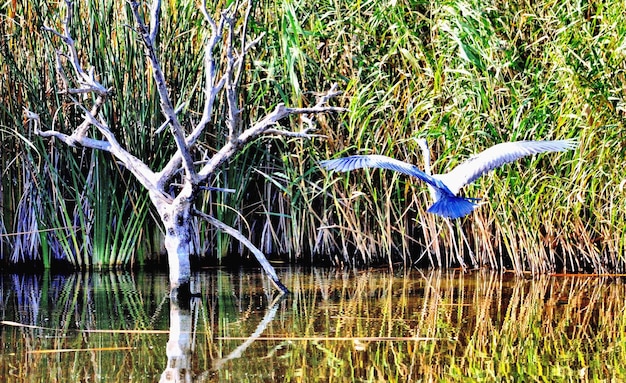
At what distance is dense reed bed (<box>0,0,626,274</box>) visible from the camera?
5582 mm

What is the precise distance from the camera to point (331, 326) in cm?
430

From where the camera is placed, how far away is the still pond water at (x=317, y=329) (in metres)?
3.45

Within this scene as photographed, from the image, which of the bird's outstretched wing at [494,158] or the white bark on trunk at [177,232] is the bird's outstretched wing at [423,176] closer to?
the bird's outstretched wing at [494,158]

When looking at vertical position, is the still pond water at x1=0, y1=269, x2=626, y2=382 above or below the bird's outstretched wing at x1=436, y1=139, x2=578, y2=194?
below

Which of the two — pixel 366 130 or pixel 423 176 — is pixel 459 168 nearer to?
pixel 423 176

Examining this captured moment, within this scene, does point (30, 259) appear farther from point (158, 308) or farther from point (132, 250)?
point (158, 308)

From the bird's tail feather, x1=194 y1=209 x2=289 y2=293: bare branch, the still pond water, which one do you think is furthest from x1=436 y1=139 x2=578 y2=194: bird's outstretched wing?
x1=194 y1=209 x2=289 y2=293: bare branch

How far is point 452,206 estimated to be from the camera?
468 centimetres

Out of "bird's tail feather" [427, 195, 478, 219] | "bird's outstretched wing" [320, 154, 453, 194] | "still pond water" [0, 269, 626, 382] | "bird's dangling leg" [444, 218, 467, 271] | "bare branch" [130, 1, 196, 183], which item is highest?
"bare branch" [130, 1, 196, 183]

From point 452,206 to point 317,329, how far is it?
90cm

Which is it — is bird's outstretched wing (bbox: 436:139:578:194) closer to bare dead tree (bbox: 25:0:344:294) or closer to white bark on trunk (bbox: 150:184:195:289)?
bare dead tree (bbox: 25:0:344:294)

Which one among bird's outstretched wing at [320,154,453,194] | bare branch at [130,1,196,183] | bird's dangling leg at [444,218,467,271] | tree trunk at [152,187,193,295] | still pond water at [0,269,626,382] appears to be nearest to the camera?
still pond water at [0,269,626,382]

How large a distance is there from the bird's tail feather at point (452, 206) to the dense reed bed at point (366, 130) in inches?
40.2

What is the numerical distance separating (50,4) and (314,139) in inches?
70.5
